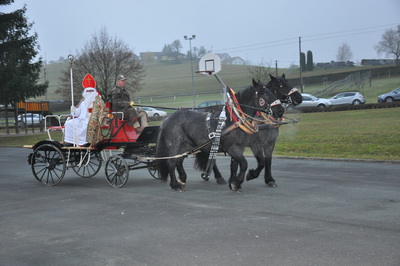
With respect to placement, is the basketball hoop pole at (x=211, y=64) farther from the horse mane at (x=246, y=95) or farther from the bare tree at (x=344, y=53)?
the bare tree at (x=344, y=53)

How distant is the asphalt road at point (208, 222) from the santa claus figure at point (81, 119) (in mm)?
1191

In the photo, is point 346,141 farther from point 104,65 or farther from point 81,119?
point 104,65

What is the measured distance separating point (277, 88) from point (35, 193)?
19.8ft

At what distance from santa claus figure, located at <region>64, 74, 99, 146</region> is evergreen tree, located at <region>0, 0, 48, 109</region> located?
70.7 ft

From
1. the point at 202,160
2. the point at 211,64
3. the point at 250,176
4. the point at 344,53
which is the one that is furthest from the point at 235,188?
the point at 344,53

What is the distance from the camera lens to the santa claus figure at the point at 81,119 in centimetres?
1233

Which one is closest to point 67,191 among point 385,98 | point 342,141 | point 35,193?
point 35,193

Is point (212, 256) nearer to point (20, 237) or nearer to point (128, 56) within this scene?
point (20, 237)

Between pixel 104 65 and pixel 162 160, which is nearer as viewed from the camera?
pixel 162 160

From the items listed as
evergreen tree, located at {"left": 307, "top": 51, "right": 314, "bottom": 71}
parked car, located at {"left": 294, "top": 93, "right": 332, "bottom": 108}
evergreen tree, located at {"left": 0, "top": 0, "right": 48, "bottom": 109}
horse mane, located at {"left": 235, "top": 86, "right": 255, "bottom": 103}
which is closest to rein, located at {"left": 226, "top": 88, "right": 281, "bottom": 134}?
horse mane, located at {"left": 235, "top": 86, "right": 255, "bottom": 103}

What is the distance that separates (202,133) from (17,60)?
85.4 ft

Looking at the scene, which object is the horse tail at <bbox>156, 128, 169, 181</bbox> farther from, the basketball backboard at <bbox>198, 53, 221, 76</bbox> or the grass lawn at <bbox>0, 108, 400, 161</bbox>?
the grass lawn at <bbox>0, 108, 400, 161</bbox>

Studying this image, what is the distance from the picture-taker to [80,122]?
40.6 feet

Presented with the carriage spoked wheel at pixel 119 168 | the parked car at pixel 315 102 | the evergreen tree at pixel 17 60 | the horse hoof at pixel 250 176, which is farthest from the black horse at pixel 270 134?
the parked car at pixel 315 102
